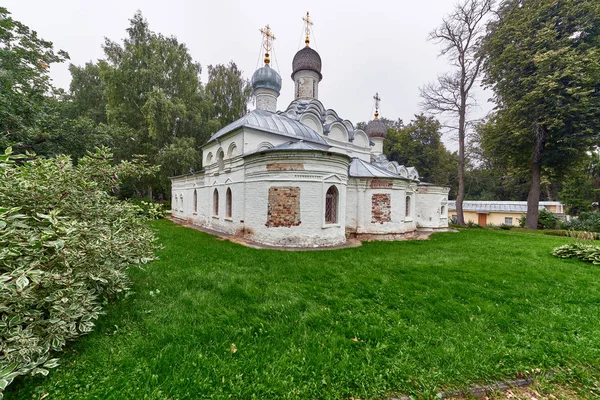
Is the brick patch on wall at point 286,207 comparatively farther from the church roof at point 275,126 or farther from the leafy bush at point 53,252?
the leafy bush at point 53,252

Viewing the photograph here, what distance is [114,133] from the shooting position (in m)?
14.6

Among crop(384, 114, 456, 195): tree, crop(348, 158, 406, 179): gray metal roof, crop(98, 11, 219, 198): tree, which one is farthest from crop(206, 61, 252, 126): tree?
crop(384, 114, 456, 195): tree

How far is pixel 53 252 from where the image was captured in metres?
2.81

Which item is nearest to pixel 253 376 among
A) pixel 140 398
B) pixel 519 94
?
pixel 140 398

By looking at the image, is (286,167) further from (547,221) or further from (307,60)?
(547,221)

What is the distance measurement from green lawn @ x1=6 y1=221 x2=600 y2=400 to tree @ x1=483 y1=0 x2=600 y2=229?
13.9 metres

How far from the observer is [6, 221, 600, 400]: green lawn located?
244cm

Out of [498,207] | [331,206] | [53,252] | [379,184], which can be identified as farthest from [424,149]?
[53,252]

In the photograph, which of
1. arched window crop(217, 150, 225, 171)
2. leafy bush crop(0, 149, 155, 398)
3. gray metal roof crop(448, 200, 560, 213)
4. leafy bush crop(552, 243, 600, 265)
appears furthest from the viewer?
gray metal roof crop(448, 200, 560, 213)

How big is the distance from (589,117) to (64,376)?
78.3ft

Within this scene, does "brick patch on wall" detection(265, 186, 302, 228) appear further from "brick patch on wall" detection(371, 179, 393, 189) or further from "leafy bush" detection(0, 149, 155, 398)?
"leafy bush" detection(0, 149, 155, 398)

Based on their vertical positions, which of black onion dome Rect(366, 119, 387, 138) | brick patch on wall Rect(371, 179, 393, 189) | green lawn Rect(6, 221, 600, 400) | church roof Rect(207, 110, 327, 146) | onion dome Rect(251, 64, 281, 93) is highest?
onion dome Rect(251, 64, 281, 93)

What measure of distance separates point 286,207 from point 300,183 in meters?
1.02

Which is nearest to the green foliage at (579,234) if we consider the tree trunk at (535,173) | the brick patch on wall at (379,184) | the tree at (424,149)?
the tree trunk at (535,173)
